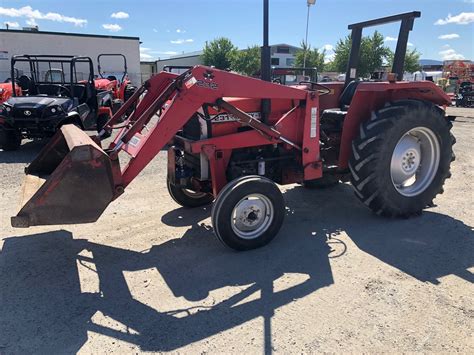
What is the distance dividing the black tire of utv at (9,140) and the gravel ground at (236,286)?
4.24 m

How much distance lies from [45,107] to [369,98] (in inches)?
268

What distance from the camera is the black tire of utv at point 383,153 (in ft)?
14.3

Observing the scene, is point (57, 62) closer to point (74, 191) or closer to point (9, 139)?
point (9, 139)

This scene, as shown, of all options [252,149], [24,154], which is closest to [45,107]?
[24,154]

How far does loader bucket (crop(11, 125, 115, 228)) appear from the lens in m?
3.17

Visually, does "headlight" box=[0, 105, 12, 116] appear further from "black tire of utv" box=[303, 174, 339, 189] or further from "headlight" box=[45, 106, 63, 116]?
"black tire of utv" box=[303, 174, 339, 189]

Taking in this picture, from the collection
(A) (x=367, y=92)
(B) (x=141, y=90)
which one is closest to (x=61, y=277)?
(B) (x=141, y=90)

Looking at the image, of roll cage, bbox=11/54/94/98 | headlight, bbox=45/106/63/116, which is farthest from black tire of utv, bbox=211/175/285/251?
roll cage, bbox=11/54/94/98

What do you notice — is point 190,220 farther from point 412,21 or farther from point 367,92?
point 412,21

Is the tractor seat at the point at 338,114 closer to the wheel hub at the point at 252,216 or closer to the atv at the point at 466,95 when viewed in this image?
the wheel hub at the point at 252,216

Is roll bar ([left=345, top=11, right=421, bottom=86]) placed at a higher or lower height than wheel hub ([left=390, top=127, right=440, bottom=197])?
higher

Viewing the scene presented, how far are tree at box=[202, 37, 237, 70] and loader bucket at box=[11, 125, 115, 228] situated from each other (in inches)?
1939

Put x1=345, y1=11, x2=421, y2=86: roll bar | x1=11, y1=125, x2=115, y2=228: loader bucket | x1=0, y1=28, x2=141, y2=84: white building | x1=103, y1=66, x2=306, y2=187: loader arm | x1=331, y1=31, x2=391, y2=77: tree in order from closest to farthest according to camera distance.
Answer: x1=11, y1=125, x2=115, y2=228: loader bucket < x1=103, y1=66, x2=306, y2=187: loader arm < x1=345, y1=11, x2=421, y2=86: roll bar < x1=0, y1=28, x2=141, y2=84: white building < x1=331, y1=31, x2=391, y2=77: tree

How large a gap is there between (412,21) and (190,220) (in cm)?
350
